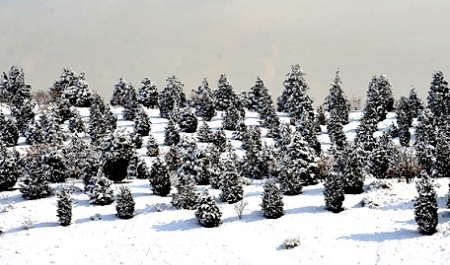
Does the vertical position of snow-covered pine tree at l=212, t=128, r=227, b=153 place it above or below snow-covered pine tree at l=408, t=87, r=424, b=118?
below

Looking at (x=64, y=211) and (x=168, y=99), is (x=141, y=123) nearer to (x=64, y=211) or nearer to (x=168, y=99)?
(x=168, y=99)

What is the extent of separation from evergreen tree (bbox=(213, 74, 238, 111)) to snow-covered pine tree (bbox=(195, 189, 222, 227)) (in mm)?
55846

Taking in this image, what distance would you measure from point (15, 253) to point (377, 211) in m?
28.6

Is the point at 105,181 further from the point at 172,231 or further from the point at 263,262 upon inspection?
the point at 263,262

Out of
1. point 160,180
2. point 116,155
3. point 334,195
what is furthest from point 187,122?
point 334,195

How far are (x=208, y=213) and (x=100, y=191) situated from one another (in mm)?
11831

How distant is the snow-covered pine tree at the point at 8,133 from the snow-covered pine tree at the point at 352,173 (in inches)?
2154

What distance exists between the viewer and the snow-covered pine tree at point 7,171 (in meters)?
47.6

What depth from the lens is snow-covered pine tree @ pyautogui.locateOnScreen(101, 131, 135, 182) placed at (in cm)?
5016

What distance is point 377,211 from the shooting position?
3819cm

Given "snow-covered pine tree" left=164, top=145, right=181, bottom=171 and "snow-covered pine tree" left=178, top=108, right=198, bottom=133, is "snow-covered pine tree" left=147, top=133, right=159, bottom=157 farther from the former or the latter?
"snow-covered pine tree" left=178, top=108, right=198, bottom=133

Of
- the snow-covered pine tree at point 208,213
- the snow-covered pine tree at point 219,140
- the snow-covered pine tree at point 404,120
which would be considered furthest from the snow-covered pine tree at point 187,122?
the snow-covered pine tree at point 208,213

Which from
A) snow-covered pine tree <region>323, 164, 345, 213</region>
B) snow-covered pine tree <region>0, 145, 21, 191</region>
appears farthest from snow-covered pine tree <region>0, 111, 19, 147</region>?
snow-covered pine tree <region>323, 164, 345, 213</region>

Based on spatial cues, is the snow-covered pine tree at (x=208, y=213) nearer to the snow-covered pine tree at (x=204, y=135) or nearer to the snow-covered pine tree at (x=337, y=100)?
the snow-covered pine tree at (x=204, y=135)
